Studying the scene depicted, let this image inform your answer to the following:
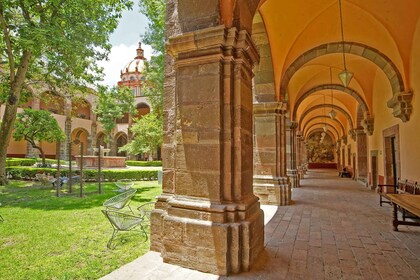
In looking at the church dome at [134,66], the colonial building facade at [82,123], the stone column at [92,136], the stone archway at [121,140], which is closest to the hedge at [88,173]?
the colonial building facade at [82,123]

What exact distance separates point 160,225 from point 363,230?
3.68 m

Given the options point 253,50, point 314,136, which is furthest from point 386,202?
point 314,136

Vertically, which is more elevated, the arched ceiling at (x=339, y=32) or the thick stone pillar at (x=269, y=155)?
the arched ceiling at (x=339, y=32)

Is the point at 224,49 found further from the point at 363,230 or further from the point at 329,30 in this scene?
the point at 329,30

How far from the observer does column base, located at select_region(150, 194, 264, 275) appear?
2744mm

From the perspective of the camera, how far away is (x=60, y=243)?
4238 millimetres

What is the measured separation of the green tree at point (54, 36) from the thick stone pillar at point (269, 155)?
717 centimetres

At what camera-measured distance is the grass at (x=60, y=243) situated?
10.6ft

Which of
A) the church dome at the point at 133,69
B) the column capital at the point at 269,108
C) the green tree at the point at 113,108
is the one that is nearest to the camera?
the column capital at the point at 269,108

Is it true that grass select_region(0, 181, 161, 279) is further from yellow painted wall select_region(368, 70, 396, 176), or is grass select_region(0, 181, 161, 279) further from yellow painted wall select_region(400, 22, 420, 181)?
yellow painted wall select_region(368, 70, 396, 176)

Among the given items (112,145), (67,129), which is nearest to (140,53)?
(112,145)

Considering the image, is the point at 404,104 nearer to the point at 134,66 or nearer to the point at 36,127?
the point at 36,127

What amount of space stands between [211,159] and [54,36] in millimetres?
8768

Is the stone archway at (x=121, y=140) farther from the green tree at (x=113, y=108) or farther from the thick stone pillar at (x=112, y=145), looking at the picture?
the green tree at (x=113, y=108)
